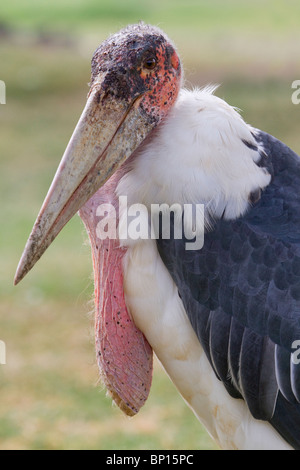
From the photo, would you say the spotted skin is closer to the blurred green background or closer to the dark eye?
the dark eye

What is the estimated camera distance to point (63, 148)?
31.2 feet

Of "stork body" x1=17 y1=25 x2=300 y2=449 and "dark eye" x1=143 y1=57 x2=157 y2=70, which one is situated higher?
"dark eye" x1=143 y1=57 x2=157 y2=70

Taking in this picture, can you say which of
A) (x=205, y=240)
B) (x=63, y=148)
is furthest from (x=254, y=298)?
(x=63, y=148)

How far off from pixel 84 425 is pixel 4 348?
0.99 metres

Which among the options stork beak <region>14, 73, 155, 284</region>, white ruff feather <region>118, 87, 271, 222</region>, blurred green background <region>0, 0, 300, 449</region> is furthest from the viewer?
blurred green background <region>0, 0, 300, 449</region>

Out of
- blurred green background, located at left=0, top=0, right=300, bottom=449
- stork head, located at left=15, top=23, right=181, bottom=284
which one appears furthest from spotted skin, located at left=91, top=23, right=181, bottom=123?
blurred green background, located at left=0, top=0, right=300, bottom=449

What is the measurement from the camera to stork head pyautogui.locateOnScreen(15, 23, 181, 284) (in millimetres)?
1851

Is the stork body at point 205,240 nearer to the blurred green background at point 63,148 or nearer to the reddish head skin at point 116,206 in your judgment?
the reddish head skin at point 116,206

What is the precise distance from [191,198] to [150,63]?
33cm

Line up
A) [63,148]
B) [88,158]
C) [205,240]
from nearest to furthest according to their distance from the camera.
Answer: [88,158], [205,240], [63,148]

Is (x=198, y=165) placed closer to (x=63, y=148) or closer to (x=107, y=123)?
(x=107, y=123)

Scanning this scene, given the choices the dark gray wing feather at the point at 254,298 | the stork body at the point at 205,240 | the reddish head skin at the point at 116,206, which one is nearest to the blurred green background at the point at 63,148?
the reddish head skin at the point at 116,206

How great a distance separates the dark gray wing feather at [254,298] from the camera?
1.94 meters

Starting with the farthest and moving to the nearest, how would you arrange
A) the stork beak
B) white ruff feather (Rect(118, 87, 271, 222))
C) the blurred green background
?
→ the blurred green background → white ruff feather (Rect(118, 87, 271, 222)) → the stork beak
